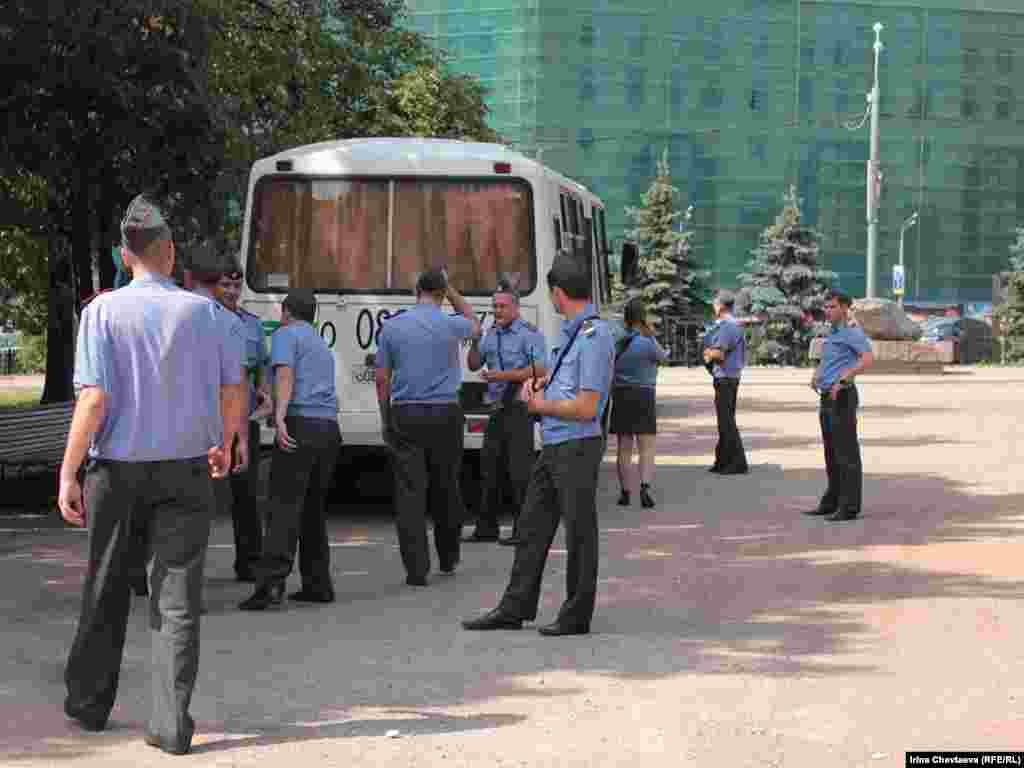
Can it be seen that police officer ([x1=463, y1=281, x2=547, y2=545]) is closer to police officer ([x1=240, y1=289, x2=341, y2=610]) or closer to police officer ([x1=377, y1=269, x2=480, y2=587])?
police officer ([x1=377, y1=269, x2=480, y2=587])

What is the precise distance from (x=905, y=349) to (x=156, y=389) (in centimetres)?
4416

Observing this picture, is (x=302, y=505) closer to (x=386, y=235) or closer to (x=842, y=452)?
(x=386, y=235)

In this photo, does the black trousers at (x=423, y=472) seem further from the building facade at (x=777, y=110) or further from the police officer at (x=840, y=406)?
the building facade at (x=777, y=110)

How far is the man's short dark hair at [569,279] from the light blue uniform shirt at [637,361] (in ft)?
24.3

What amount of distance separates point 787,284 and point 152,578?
59.6 m

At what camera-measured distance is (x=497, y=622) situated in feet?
30.7

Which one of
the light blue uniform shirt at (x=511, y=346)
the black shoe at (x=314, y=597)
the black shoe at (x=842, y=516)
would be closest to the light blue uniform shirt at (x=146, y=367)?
the black shoe at (x=314, y=597)

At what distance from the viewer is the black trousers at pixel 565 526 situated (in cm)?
919

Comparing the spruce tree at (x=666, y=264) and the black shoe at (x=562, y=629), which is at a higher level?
the spruce tree at (x=666, y=264)

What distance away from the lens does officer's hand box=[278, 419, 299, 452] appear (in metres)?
10.1

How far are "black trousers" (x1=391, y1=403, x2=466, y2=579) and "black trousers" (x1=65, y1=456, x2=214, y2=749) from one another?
4099mm

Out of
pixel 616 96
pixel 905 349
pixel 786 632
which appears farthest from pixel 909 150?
pixel 786 632

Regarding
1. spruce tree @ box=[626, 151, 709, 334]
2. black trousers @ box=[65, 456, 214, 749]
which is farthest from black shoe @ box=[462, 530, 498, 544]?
spruce tree @ box=[626, 151, 709, 334]

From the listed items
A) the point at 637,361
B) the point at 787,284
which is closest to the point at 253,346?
the point at 637,361
